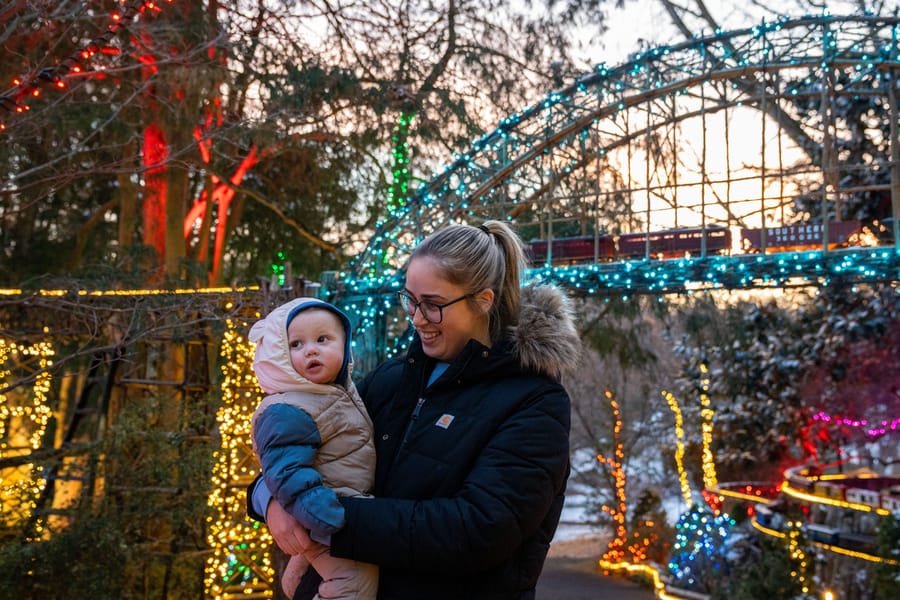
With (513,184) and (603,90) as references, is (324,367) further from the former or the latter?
(513,184)

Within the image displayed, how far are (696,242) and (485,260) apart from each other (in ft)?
20.8

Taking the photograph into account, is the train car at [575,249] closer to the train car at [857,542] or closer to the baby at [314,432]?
the train car at [857,542]

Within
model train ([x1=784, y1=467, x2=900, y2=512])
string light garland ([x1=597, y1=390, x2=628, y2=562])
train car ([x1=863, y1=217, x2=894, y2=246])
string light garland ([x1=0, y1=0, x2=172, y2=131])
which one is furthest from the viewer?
string light garland ([x1=597, y1=390, x2=628, y2=562])

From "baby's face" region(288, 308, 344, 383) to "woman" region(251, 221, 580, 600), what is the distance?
15 centimetres

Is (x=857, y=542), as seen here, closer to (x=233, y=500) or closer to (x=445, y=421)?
(x=233, y=500)

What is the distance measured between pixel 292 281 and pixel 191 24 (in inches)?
119

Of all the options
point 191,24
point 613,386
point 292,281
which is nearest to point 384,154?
point 191,24

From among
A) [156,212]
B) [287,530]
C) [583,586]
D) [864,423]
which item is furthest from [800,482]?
[287,530]

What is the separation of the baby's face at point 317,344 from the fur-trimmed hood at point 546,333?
38 cm

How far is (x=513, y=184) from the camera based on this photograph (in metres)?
9.64

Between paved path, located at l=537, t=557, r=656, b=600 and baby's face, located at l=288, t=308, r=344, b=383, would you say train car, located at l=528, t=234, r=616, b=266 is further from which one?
baby's face, located at l=288, t=308, r=344, b=383

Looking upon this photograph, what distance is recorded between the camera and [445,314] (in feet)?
5.78

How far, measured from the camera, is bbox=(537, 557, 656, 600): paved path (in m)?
13.4

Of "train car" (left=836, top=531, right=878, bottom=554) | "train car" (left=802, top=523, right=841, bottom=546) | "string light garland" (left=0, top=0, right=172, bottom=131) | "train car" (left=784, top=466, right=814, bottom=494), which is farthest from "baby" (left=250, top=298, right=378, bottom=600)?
"train car" (left=784, top=466, right=814, bottom=494)
